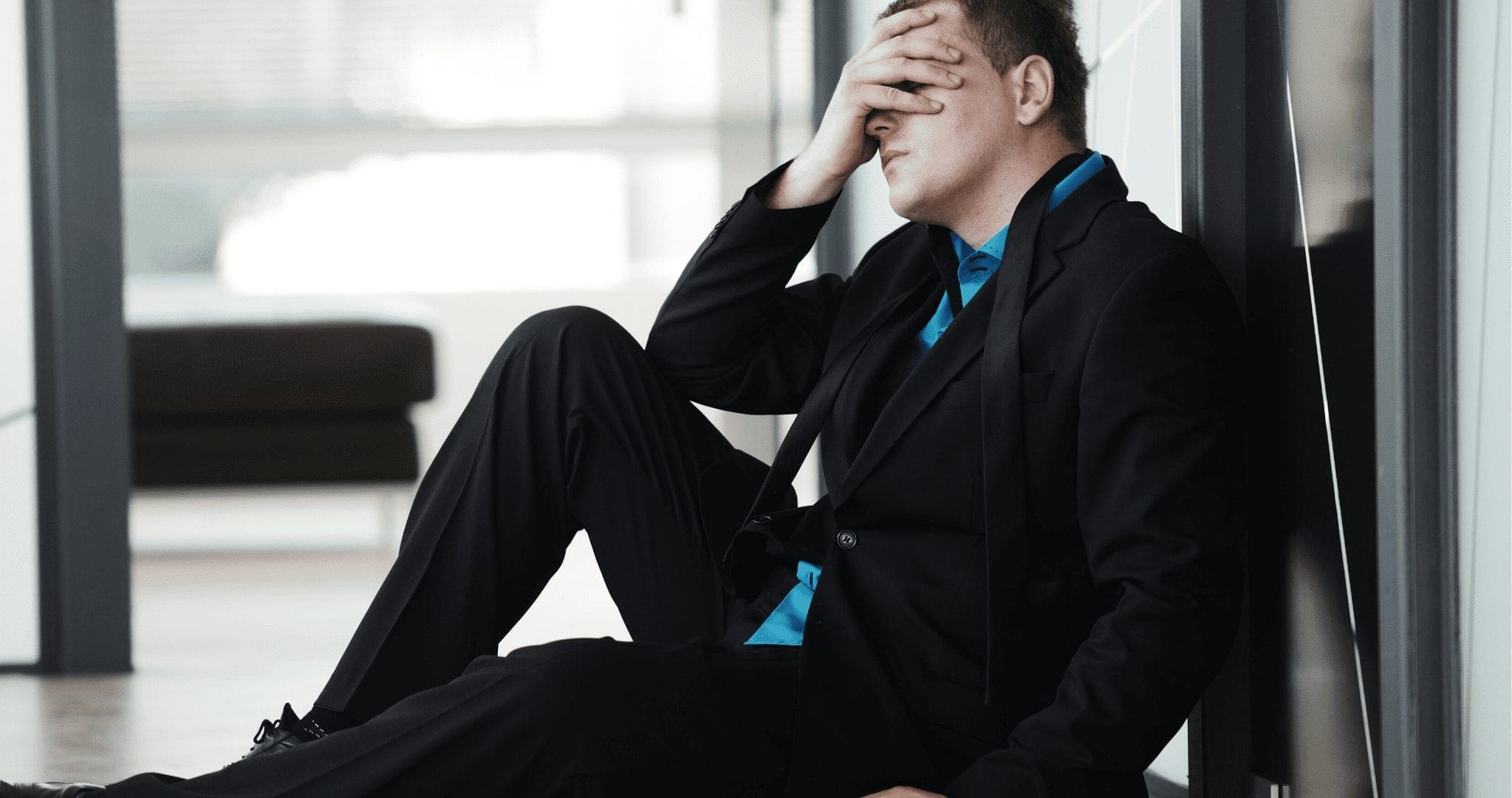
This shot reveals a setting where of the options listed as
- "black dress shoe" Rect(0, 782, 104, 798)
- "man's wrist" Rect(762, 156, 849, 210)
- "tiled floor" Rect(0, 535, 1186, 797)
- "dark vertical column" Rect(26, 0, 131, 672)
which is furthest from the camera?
"dark vertical column" Rect(26, 0, 131, 672)

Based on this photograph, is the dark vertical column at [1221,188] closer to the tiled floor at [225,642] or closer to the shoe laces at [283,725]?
the shoe laces at [283,725]

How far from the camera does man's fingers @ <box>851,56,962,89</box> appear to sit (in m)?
1.41

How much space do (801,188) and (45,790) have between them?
3.12 feet

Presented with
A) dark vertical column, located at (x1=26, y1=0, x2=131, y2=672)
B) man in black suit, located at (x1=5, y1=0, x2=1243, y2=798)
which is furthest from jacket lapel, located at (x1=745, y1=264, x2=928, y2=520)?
dark vertical column, located at (x1=26, y1=0, x2=131, y2=672)

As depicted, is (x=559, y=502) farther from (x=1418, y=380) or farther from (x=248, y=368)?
(x=248, y=368)

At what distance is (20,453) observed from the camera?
296 centimetres

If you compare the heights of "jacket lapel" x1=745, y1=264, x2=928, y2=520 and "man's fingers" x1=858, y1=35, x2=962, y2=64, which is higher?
"man's fingers" x1=858, y1=35, x2=962, y2=64

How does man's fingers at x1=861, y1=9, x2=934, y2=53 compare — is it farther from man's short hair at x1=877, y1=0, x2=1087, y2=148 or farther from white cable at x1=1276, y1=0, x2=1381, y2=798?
white cable at x1=1276, y1=0, x2=1381, y2=798

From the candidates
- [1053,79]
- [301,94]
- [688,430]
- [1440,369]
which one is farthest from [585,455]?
[301,94]

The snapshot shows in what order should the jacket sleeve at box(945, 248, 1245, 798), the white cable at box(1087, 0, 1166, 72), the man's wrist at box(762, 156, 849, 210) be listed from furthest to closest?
the white cable at box(1087, 0, 1166, 72), the man's wrist at box(762, 156, 849, 210), the jacket sleeve at box(945, 248, 1245, 798)

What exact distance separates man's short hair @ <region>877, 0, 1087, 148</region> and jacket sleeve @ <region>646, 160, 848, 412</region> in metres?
0.24

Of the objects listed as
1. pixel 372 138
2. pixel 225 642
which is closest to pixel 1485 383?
pixel 372 138

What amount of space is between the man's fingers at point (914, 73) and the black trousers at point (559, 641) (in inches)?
15.8

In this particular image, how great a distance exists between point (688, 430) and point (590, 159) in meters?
1.58
